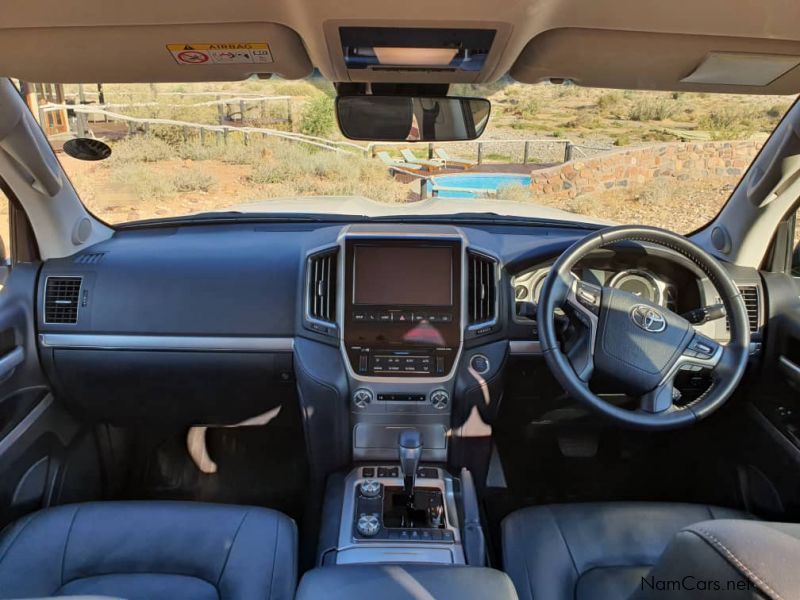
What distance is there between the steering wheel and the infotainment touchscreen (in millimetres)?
529

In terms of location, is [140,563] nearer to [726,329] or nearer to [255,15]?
[255,15]

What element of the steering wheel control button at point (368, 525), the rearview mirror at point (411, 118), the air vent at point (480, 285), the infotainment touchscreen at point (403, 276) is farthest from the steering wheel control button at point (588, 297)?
the steering wheel control button at point (368, 525)

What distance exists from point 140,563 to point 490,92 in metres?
1.93

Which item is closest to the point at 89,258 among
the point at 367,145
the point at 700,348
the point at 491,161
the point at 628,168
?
the point at 367,145

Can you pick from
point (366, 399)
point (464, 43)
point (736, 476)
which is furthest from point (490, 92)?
point (736, 476)

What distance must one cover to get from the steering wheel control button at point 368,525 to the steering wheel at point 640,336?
883mm

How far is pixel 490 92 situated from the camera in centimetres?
222

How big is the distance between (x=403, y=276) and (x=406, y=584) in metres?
1.31

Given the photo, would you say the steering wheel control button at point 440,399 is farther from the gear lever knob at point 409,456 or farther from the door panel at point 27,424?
the door panel at point 27,424

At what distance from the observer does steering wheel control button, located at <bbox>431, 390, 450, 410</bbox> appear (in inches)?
111

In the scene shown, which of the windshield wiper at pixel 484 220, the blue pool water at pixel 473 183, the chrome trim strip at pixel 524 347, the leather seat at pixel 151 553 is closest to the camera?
the leather seat at pixel 151 553

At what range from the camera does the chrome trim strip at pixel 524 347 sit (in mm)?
2889

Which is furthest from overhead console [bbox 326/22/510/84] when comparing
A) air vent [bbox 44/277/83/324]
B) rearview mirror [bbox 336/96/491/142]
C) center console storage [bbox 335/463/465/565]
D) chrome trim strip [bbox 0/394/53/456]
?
chrome trim strip [bbox 0/394/53/456]

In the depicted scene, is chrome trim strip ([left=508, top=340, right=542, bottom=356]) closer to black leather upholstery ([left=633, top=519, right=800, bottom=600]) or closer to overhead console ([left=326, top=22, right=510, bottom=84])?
overhead console ([left=326, top=22, right=510, bottom=84])
